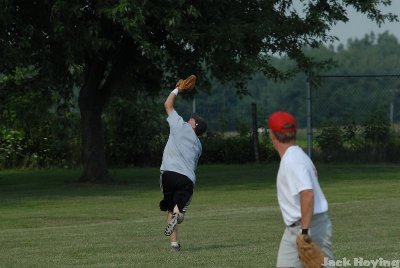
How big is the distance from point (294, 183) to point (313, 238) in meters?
0.43

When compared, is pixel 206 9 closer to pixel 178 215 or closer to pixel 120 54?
pixel 120 54

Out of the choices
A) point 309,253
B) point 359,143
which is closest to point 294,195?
point 309,253

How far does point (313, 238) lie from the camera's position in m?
8.41

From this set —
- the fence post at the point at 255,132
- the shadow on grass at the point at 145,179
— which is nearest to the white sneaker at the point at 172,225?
the shadow on grass at the point at 145,179

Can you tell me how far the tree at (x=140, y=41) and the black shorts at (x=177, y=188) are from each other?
12.1m

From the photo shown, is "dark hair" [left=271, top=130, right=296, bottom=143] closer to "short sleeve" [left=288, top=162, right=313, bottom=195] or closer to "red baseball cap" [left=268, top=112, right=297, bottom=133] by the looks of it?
"red baseball cap" [left=268, top=112, right=297, bottom=133]

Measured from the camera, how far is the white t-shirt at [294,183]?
835 centimetres

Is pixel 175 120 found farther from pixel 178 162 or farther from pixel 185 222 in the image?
pixel 185 222

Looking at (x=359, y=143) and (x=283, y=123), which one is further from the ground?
(x=283, y=123)

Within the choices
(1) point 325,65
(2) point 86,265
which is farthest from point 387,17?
(2) point 86,265

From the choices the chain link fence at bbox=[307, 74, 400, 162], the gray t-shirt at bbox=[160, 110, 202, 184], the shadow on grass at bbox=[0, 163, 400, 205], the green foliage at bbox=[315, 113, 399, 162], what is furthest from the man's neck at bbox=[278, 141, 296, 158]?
the green foliage at bbox=[315, 113, 399, 162]

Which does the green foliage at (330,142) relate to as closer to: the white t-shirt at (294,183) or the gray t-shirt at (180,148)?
the gray t-shirt at (180,148)

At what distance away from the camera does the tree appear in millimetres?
26578

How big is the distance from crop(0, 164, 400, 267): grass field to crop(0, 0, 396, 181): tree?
268cm
